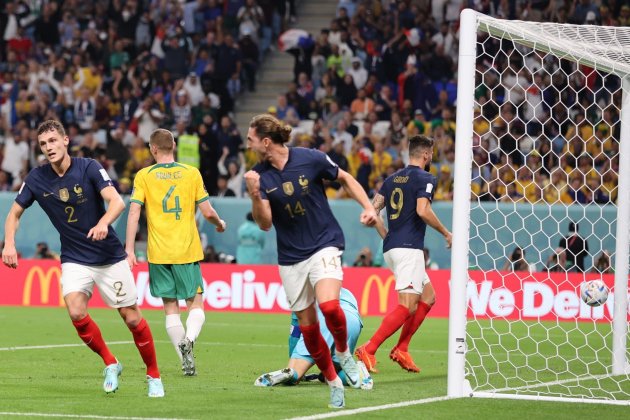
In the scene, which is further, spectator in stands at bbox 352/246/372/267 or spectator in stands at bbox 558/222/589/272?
spectator in stands at bbox 352/246/372/267

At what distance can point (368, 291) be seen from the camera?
1988 cm

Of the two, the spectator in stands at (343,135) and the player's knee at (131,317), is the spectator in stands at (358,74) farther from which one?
the player's knee at (131,317)

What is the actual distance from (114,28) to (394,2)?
6.84 meters

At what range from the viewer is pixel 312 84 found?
26281 mm

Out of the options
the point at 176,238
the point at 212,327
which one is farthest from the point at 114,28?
the point at 176,238

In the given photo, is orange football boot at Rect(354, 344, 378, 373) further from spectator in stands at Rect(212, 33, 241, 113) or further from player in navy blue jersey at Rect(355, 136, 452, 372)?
spectator in stands at Rect(212, 33, 241, 113)

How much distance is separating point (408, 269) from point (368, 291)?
8.36 metres

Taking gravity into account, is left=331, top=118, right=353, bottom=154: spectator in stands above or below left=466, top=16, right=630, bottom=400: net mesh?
above

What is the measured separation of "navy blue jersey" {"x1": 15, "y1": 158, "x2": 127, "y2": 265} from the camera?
9.48 m

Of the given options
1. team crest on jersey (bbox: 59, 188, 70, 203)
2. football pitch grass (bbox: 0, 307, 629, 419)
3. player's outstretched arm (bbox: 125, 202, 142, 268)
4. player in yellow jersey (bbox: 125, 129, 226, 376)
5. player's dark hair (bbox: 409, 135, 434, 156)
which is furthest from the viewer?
player's dark hair (bbox: 409, 135, 434, 156)

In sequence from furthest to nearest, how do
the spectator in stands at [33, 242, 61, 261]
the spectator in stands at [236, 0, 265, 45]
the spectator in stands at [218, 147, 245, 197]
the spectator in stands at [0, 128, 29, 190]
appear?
the spectator in stands at [236, 0, 265, 45] < the spectator in stands at [0, 128, 29, 190] < the spectator in stands at [218, 147, 245, 197] < the spectator in stands at [33, 242, 61, 261]

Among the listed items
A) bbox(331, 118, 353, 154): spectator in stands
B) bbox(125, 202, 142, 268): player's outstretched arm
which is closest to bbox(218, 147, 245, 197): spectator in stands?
→ bbox(331, 118, 353, 154): spectator in stands

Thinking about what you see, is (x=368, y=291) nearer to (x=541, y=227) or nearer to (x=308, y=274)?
(x=541, y=227)

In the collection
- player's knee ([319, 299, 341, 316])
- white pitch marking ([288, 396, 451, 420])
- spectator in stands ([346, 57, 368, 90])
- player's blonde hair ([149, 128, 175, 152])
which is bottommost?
white pitch marking ([288, 396, 451, 420])
